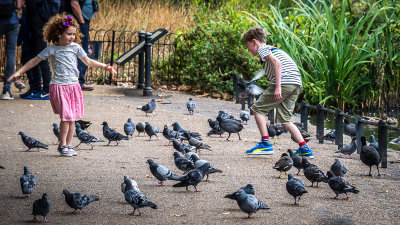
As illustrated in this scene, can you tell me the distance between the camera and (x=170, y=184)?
7027mm

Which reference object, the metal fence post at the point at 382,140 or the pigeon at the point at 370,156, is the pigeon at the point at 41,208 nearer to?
the pigeon at the point at 370,156

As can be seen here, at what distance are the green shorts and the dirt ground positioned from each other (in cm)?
67

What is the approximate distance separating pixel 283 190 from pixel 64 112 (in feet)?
10.7

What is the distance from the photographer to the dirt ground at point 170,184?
561 cm

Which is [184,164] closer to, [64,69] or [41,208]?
[64,69]

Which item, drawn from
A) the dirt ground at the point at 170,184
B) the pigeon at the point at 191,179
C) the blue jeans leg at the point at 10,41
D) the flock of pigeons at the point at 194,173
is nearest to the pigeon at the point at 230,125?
the flock of pigeons at the point at 194,173

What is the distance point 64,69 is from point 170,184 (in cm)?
251

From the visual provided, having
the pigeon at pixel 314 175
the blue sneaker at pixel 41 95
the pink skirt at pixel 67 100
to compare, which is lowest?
the pigeon at pixel 314 175

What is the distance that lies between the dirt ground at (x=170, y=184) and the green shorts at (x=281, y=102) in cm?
67

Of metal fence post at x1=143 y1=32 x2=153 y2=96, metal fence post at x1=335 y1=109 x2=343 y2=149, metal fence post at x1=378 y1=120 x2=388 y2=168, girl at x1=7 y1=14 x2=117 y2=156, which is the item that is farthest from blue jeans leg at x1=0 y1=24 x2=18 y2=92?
metal fence post at x1=378 y1=120 x2=388 y2=168

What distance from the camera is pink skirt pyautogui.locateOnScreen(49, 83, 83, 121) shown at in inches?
322

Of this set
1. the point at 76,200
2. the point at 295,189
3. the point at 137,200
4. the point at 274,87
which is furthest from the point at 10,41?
the point at 295,189

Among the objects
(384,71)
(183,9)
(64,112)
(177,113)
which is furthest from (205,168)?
(183,9)

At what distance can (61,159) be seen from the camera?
321 inches
